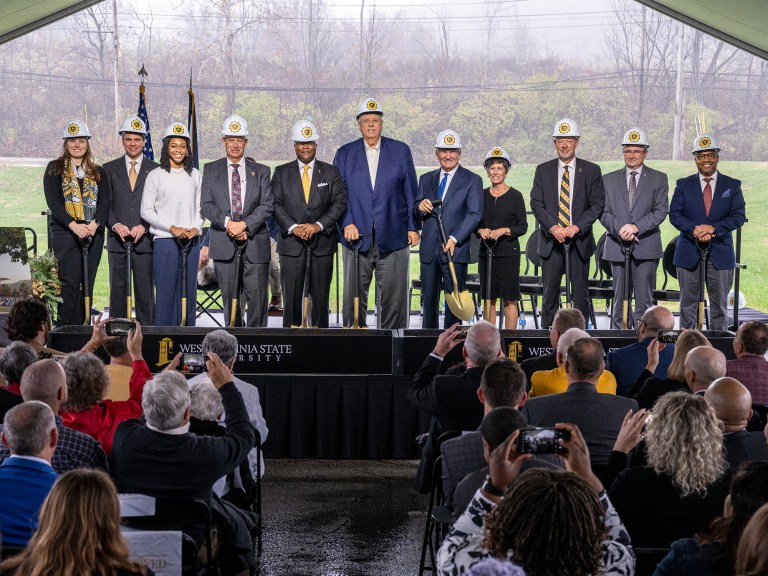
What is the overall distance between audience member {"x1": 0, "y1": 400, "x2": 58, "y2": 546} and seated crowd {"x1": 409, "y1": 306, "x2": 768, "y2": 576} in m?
1.32

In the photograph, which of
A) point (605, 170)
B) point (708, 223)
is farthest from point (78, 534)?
point (605, 170)

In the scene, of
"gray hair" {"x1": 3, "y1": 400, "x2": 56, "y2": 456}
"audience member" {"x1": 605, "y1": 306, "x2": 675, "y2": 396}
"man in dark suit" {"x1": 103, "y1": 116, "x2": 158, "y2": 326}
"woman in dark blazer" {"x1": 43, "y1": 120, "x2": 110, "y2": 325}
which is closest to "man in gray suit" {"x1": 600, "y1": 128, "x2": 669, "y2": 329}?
"audience member" {"x1": 605, "y1": 306, "x2": 675, "y2": 396}

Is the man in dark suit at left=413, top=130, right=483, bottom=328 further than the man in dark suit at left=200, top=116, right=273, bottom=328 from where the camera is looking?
Yes

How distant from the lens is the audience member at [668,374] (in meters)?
5.13

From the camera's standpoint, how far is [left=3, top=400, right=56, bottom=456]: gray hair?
336 centimetres

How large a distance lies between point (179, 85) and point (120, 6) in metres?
1.92

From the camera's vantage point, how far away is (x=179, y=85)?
20.8 m

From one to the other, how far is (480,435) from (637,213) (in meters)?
5.04

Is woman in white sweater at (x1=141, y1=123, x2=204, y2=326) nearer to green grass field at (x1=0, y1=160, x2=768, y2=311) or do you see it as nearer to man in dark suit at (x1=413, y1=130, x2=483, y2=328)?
man in dark suit at (x1=413, y1=130, x2=483, y2=328)

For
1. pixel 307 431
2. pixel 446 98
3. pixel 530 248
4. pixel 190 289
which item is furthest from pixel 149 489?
pixel 446 98

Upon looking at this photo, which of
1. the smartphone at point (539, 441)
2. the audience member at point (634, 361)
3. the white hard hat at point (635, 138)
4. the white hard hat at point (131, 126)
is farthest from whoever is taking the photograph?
the white hard hat at point (635, 138)

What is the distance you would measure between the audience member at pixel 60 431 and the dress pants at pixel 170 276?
419cm

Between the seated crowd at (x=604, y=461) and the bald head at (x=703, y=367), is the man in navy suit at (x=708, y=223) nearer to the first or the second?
the seated crowd at (x=604, y=461)

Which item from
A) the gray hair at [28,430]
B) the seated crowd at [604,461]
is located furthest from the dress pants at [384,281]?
the gray hair at [28,430]
